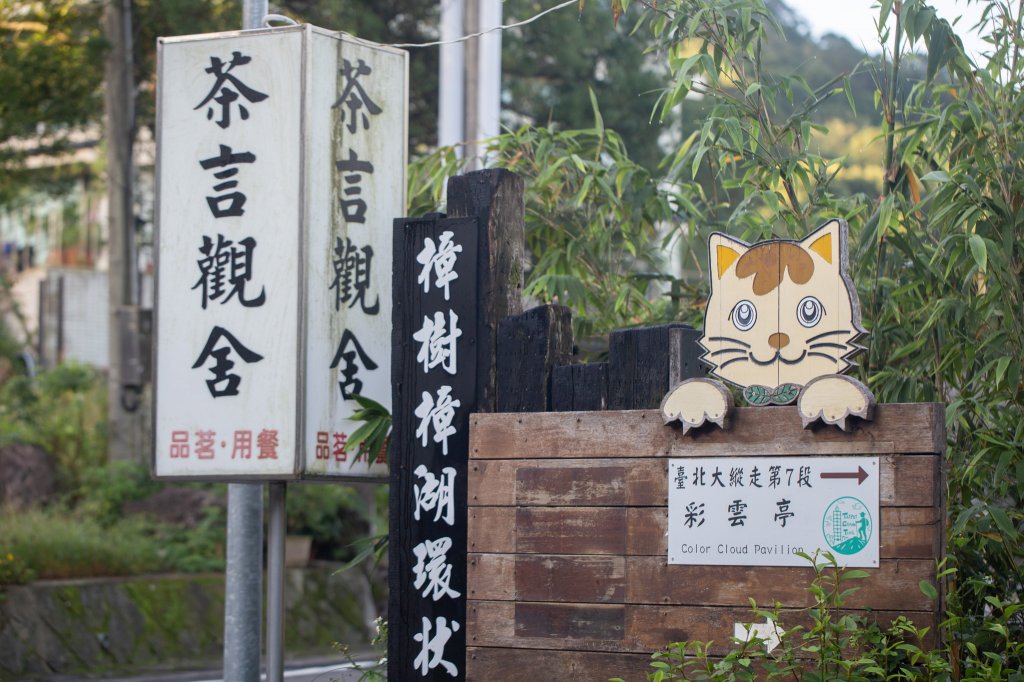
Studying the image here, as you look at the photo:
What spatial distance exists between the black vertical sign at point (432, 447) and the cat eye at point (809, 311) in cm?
157

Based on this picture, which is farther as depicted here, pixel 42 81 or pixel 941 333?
pixel 42 81

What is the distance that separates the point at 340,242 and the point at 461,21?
5653 millimetres

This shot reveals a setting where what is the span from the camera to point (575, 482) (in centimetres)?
523

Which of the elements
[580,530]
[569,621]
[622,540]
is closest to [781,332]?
[622,540]

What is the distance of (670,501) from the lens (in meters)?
5.00

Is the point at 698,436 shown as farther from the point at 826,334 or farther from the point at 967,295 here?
the point at 967,295

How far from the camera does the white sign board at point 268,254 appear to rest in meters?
6.16

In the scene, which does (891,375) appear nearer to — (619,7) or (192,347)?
(619,7)

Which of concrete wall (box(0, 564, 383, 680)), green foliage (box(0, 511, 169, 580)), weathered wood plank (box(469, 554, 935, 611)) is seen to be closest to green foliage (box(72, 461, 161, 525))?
green foliage (box(0, 511, 169, 580))

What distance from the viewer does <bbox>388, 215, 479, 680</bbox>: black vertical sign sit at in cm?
564

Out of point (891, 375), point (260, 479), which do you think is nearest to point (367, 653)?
point (260, 479)

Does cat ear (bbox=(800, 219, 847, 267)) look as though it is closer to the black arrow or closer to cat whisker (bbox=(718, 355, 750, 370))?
cat whisker (bbox=(718, 355, 750, 370))

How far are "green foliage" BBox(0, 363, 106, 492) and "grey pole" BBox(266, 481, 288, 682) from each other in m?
9.85

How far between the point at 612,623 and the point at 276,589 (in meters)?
2.11
